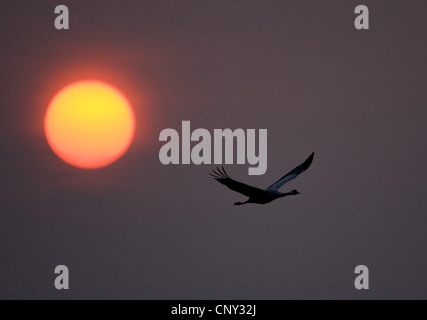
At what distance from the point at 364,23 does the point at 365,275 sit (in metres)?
13.6

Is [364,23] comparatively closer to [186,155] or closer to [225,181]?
[186,155]

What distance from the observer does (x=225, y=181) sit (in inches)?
1017

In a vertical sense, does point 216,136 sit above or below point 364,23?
below
